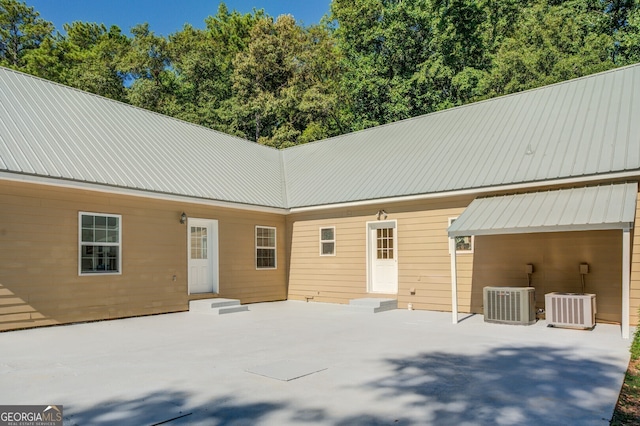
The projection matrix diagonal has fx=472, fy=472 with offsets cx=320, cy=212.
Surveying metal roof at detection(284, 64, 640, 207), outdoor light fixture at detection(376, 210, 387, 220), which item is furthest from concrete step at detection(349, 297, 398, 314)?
metal roof at detection(284, 64, 640, 207)

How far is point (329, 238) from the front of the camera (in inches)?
519

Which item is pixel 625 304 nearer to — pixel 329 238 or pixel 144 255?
pixel 329 238

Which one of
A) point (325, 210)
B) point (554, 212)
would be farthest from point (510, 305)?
point (325, 210)

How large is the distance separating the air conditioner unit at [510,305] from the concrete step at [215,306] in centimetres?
560

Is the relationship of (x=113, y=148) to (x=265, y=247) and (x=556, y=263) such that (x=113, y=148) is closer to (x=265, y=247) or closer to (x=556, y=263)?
(x=265, y=247)

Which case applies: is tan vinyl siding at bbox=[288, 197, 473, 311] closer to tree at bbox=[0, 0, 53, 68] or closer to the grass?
the grass

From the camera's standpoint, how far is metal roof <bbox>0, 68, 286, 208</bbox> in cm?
895

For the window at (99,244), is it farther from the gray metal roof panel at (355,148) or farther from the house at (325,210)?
the gray metal roof panel at (355,148)

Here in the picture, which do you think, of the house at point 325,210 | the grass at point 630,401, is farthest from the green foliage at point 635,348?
the house at point 325,210

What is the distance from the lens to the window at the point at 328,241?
13.0m

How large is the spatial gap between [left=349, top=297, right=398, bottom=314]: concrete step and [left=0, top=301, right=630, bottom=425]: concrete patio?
2.08 meters

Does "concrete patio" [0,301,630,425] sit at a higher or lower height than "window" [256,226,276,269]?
lower

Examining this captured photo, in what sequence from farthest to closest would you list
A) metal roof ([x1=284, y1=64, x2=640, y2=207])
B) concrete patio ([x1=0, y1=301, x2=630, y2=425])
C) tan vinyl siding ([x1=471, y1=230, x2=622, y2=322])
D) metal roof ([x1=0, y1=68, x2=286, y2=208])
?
metal roof ([x1=284, y1=64, x2=640, y2=207]) < metal roof ([x1=0, y1=68, x2=286, y2=208]) < tan vinyl siding ([x1=471, y1=230, x2=622, y2=322]) < concrete patio ([x1=0, y1=301, x2=630, y2=425])

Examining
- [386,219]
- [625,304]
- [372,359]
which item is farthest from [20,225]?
[625,304]
